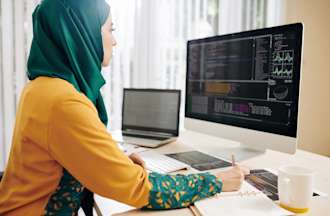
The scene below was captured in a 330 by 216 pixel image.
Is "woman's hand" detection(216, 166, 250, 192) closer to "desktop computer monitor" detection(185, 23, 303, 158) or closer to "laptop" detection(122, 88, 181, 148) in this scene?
"desktop computer monitor" detection(185, 23, 303, 158)

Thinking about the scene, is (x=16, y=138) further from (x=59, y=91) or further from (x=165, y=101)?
(x=165, y=101)

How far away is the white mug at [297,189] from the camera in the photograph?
0.77 m

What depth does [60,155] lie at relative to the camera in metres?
0.77

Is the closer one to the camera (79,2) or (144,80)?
(79,2)

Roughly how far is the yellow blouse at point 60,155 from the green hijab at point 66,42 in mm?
46

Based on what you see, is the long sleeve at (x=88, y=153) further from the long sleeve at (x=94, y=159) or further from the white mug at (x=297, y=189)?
the white mug at (x=297, y=189)

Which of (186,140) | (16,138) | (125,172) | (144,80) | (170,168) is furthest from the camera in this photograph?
(144,80)

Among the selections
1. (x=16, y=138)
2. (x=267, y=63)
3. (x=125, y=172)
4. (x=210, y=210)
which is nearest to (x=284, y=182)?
(x=210, y=210)

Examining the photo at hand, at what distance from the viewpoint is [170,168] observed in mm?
1111

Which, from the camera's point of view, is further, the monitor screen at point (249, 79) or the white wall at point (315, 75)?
the white wall at point (315, 75)

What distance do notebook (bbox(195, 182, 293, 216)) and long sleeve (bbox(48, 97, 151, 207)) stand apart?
0.17 meters

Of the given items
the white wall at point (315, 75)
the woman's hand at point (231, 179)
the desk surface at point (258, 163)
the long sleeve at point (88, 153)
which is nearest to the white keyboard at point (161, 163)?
the desk surface at point (258, 163)

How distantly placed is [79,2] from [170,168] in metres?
0.60

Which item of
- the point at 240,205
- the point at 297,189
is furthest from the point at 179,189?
the point at 297,189
